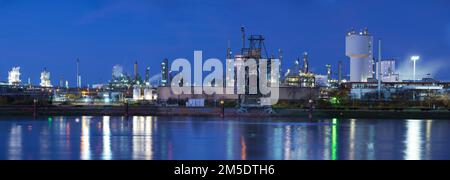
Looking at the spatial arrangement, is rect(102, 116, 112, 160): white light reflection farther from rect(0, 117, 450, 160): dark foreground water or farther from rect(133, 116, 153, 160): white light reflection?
rect(133, 116, 153, 160): white light reflection

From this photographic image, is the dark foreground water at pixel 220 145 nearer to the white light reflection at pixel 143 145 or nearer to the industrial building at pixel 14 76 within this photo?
the white light reflection at pixel 143 145

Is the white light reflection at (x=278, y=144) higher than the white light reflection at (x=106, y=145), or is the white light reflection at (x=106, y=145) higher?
the white light reflection at (x=106, y=145)

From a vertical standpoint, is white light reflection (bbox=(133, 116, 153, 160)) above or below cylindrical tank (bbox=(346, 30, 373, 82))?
below

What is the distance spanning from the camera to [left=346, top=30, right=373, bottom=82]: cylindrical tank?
11031cm

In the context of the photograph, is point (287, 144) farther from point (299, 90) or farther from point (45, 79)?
point (45, 79)

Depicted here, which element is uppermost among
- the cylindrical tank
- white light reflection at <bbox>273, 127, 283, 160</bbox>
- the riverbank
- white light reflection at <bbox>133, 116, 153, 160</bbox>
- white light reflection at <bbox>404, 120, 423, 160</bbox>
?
the cylindrical tank

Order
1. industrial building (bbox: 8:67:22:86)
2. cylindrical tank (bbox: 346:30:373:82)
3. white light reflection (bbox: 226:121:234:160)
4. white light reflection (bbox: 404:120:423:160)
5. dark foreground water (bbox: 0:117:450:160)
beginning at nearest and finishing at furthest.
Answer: white light reflection (bbox: 226:121:234:160) → dark foreground water (bbox: 0:117:450:160) → white light reflection (bbox: 404:120:423:160) → cylindrical tank (bbox: 346:30:373:82) → industrial building (bbox: 8:67:22:86)

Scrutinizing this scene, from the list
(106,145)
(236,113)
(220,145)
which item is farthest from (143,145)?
(236,113)

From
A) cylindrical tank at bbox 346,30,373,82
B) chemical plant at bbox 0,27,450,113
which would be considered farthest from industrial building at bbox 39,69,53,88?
cylindrical tank at bbox 346,30,373,82

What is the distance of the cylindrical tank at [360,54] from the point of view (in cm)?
11031

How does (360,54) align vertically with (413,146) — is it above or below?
above

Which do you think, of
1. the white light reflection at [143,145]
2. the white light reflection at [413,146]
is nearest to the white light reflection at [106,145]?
the white light reflection at [143,145]

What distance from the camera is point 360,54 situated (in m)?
118
